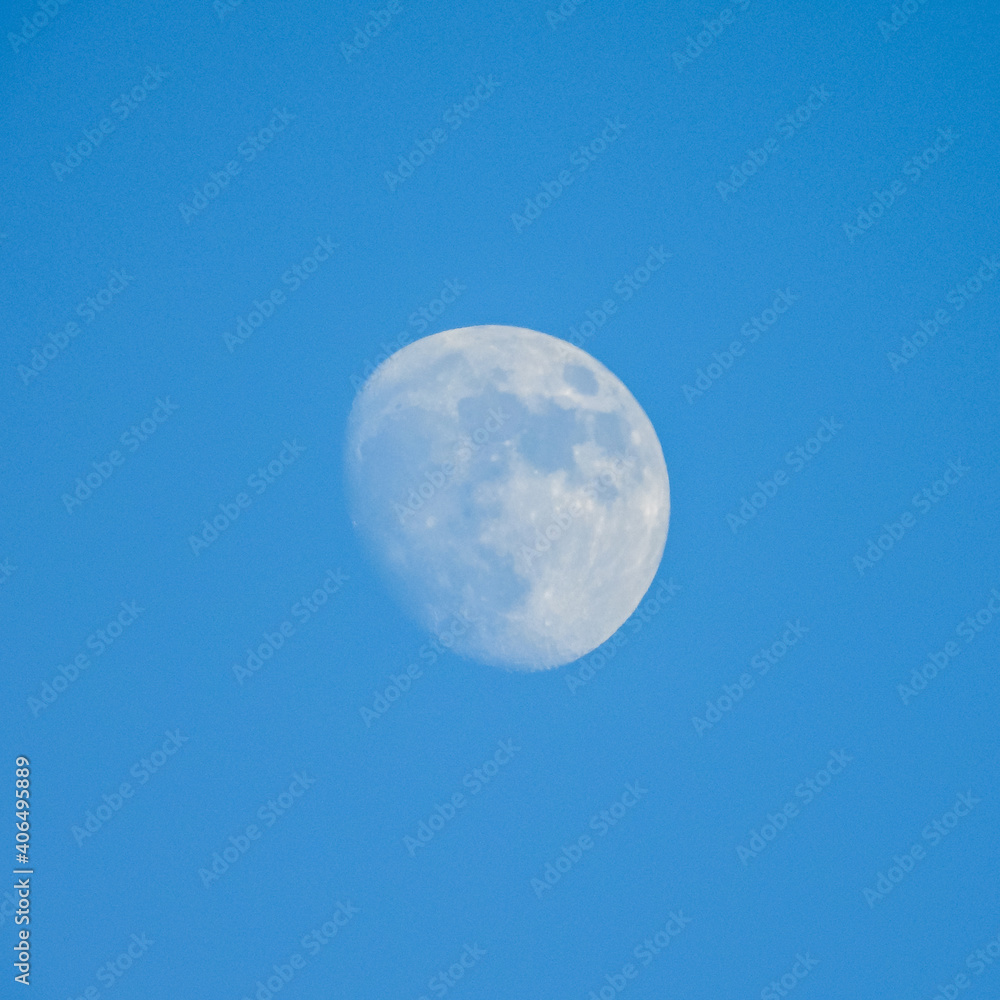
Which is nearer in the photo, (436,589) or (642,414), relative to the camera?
(436,589)

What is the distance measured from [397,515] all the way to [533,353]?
75.0 inches

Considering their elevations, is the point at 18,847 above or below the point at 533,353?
below

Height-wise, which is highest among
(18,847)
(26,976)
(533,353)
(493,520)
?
(533,353)

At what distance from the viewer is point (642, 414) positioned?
9.84 meters

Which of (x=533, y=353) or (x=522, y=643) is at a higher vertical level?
(x=533, y=353)

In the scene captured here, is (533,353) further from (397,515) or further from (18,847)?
(18,847)

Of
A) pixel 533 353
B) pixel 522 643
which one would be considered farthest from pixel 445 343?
pixel 522 643

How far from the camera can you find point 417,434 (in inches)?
359

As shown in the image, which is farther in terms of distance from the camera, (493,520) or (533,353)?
(533,353)

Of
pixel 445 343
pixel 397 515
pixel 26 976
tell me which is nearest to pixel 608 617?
pixel 397 515

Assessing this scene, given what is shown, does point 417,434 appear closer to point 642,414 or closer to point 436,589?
point 436,589

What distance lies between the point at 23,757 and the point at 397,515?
390 cm

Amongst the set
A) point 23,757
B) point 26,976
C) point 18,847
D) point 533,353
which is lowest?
point 26,976

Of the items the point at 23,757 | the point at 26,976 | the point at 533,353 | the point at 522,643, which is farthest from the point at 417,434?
the point at 26,976
